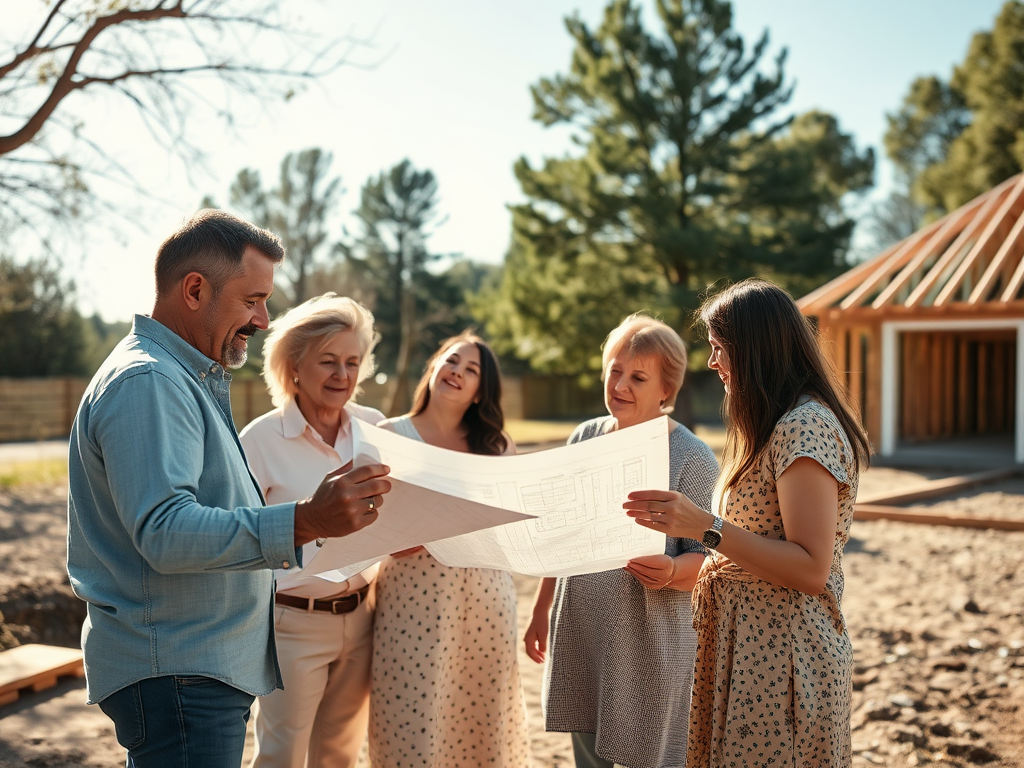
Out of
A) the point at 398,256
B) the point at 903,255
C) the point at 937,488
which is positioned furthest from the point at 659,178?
the point at 398,256

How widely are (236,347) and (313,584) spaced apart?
47.4 inches

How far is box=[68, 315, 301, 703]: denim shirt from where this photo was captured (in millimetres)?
1552

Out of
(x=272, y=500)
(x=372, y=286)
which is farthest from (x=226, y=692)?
(x=372, y=286)

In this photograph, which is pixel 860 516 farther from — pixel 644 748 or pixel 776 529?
pixel 776 529

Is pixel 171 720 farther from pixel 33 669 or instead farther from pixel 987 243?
pixel 987 243

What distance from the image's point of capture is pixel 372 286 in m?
36.0

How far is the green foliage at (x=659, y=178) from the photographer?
2164 centimetres

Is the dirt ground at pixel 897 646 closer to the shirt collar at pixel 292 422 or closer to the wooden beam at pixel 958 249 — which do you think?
the shirt collar at pixel 292 422

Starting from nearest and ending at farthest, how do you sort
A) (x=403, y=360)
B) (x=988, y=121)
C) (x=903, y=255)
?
(x=903, y=255) < (x=403, y=360) < (x=988, y=121)

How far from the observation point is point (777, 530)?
6.88 feet

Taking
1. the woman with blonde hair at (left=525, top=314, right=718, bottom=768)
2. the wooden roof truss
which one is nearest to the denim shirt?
the woman with blonde hair at (left=525, top=314, right=718, bottom=768)

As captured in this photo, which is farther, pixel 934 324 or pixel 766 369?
pixel 934 324

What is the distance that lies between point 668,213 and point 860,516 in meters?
12.6

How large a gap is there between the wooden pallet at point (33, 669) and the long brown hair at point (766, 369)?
12.0 ft
